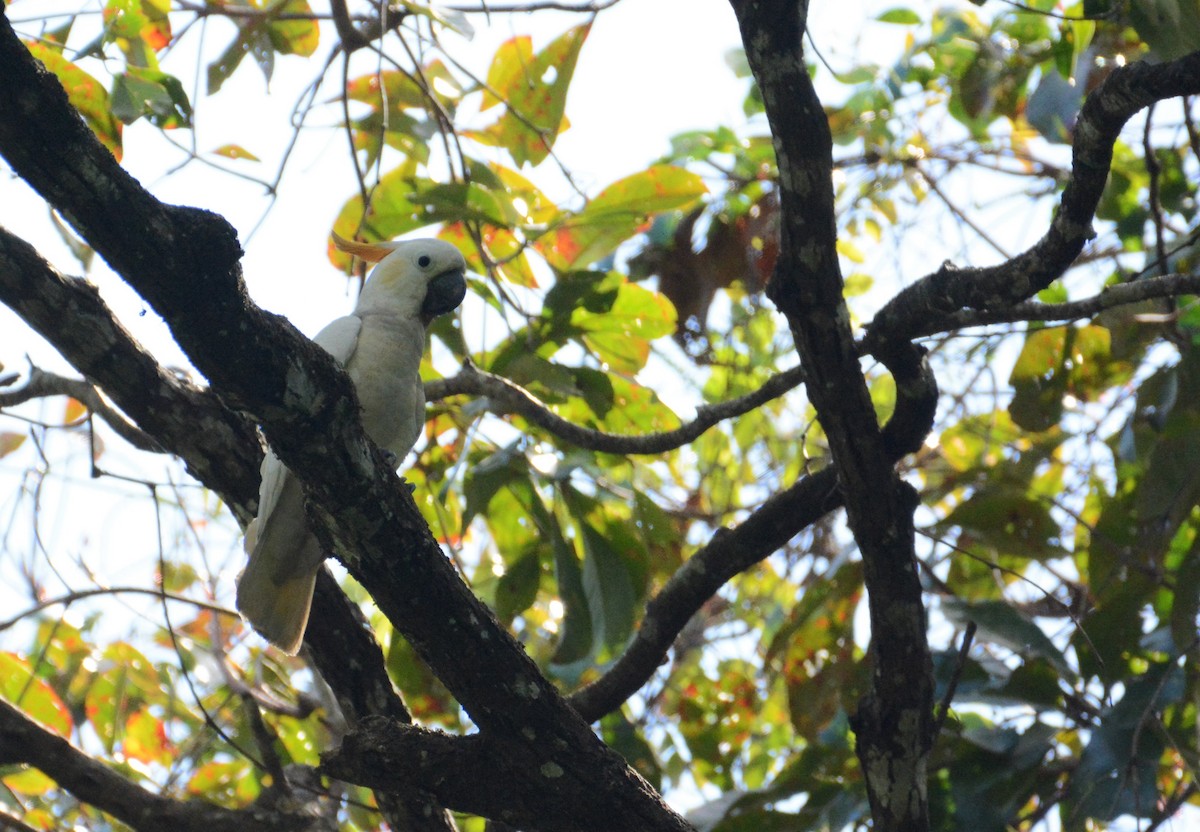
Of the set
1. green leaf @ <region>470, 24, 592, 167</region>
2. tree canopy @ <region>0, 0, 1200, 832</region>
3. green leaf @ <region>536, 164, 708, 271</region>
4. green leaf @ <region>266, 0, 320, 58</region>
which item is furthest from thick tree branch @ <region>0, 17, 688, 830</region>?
green leaf @ <region>266, 0, 320, 58</region>

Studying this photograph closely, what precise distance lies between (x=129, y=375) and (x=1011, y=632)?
6.22 feet

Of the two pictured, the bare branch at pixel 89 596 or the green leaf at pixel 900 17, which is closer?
the bare branch at pixel 89 596

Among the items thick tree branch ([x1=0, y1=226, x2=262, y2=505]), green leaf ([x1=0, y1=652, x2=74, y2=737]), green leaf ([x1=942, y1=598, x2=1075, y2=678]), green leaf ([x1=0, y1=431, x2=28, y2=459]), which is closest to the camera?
thick tree branch ([x1=0, y1=226, x2=262, y2=505])

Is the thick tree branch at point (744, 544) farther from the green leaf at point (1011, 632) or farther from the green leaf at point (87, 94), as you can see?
the green leaf at point (87, 94)

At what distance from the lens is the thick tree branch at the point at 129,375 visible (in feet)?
6.06

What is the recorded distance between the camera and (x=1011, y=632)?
2354mm

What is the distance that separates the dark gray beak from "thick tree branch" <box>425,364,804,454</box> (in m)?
0.18

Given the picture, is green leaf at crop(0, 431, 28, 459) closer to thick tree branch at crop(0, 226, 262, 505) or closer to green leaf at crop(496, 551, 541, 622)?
thick tree branch at crop(0, 226, 262, 505)

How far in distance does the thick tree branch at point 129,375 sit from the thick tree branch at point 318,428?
2.01 ft

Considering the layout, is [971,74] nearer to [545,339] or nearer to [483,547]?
[545,339]

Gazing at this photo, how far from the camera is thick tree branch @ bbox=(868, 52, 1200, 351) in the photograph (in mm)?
1461

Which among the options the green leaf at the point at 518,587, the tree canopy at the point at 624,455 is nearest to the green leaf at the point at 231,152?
the tree canopy at the point at 624,455

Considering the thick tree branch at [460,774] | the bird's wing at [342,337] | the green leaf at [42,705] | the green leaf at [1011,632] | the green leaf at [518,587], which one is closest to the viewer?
the thick tree branch at [460,774]

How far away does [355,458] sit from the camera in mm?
1504
